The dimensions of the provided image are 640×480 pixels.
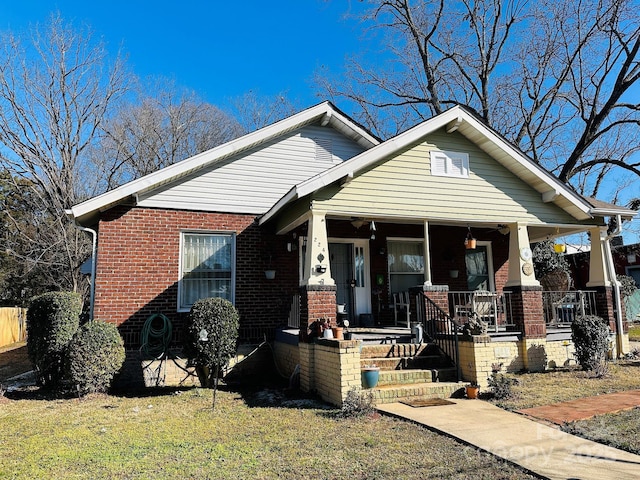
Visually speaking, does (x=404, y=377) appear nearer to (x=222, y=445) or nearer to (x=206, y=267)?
(x=222, y=445)

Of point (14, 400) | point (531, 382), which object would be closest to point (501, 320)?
point (531, 382)

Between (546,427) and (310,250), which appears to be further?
(310,250)

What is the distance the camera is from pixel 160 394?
8359 millimetres

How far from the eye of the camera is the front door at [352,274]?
11609mm

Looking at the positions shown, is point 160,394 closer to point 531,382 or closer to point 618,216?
point 531,382

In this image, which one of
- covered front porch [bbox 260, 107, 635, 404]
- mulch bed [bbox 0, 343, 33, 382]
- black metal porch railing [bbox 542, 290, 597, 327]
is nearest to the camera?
covered front porch [bbox 260, 107, 635, 404]

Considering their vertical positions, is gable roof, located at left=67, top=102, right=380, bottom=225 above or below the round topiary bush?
above

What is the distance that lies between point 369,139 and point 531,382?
693cm

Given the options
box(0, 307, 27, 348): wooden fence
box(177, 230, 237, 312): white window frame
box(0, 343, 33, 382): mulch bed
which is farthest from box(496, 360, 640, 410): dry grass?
box(0, 307, 27, 348): wooden fence

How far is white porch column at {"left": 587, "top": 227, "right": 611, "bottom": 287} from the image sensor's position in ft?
35.8

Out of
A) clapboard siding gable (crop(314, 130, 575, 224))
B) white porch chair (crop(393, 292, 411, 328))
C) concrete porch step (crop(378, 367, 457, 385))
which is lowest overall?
concrete porch step (crop(378, 367, 457, 385))

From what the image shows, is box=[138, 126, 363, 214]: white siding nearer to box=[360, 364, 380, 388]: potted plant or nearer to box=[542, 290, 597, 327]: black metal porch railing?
box=[360, 364, 380, 388]: potted plant

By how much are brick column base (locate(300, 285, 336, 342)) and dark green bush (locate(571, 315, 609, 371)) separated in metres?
4.95

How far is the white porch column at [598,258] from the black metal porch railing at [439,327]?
462 cm
